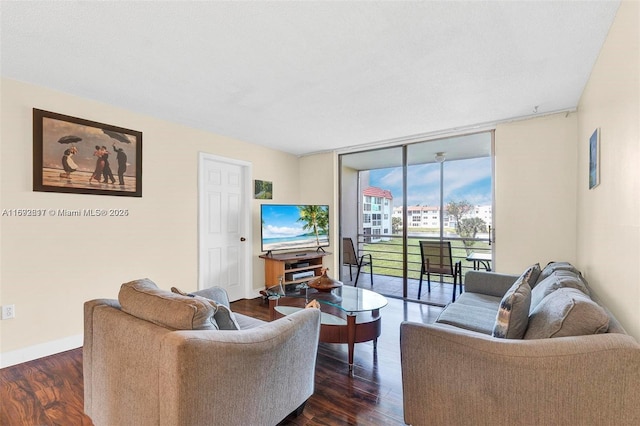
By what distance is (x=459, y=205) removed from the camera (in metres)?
4.64

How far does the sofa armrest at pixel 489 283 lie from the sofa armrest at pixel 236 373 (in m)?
1.97

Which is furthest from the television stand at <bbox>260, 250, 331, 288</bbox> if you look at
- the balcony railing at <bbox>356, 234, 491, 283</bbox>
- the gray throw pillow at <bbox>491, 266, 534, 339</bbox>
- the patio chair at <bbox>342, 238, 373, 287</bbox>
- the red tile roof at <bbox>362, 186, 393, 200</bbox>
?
the gray throw pillow at <bbox>491, 266, 534, 339</bbox>

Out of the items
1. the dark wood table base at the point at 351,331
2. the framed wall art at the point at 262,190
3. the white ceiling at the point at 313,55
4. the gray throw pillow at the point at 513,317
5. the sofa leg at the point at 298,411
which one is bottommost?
the sofa leg at the point at 298,411

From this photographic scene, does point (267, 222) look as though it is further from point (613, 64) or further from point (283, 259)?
point (613, 64)

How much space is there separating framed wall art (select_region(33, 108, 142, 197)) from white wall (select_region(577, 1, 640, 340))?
3760 millimetres

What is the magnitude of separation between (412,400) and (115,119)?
345 cm

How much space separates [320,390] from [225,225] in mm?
2702

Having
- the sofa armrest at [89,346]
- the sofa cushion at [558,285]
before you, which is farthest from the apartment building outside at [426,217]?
the sofa armrest at [89,346]

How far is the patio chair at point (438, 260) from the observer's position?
4132 mm

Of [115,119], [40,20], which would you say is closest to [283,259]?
[115,119]

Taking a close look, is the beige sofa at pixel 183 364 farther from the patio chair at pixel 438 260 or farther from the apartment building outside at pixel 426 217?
the apartment building outside at pixel 426 217

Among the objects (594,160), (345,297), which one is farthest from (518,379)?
(594,160)

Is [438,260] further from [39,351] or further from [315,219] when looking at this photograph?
[39,351]

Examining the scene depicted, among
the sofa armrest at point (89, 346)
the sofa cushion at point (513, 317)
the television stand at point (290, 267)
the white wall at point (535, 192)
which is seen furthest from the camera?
the television stand at point (290, 267)
